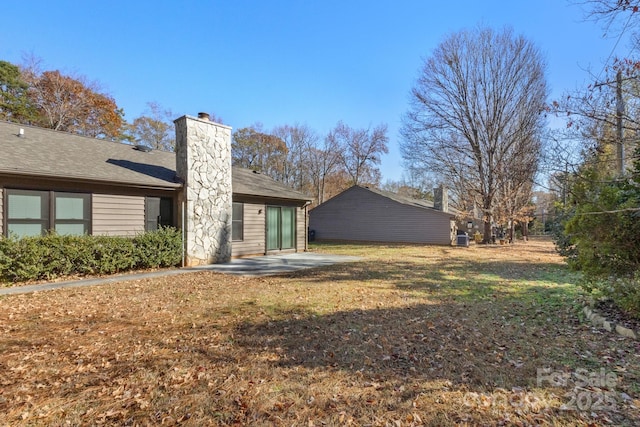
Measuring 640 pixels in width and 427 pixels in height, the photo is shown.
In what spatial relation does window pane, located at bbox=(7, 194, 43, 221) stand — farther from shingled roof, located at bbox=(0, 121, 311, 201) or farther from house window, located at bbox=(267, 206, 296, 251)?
house window, located at bbox=(267, 206, 296, 251)

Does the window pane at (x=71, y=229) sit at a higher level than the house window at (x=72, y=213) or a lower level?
lower

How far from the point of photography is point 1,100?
63.8 feet

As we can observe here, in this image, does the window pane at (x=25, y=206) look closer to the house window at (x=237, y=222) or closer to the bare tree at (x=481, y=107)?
the house window at (x=237, y=222)

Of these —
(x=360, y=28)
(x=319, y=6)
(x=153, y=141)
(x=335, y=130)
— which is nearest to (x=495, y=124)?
(x=360, y=28)

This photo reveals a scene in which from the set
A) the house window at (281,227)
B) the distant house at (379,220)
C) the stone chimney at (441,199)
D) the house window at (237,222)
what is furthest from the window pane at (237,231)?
the stone chimney at (441,199)

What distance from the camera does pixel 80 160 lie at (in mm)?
8945

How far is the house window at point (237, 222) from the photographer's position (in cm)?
1184

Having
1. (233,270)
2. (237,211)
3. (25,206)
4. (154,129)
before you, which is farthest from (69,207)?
(154,129)

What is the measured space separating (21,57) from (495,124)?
31.0 metres

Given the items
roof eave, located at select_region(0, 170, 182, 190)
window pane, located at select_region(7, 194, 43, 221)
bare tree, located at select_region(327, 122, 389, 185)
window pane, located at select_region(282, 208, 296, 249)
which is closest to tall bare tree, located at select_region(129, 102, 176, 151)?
bare tree, located at select_region(327, 122, 389, 185)

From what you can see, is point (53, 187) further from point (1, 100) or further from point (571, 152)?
point (1, 100)

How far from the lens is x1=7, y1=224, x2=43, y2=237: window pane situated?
732cm

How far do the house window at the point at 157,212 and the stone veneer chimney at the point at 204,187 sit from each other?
23.2 inches

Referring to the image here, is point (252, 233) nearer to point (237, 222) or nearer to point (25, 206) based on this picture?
point (237, 222)
